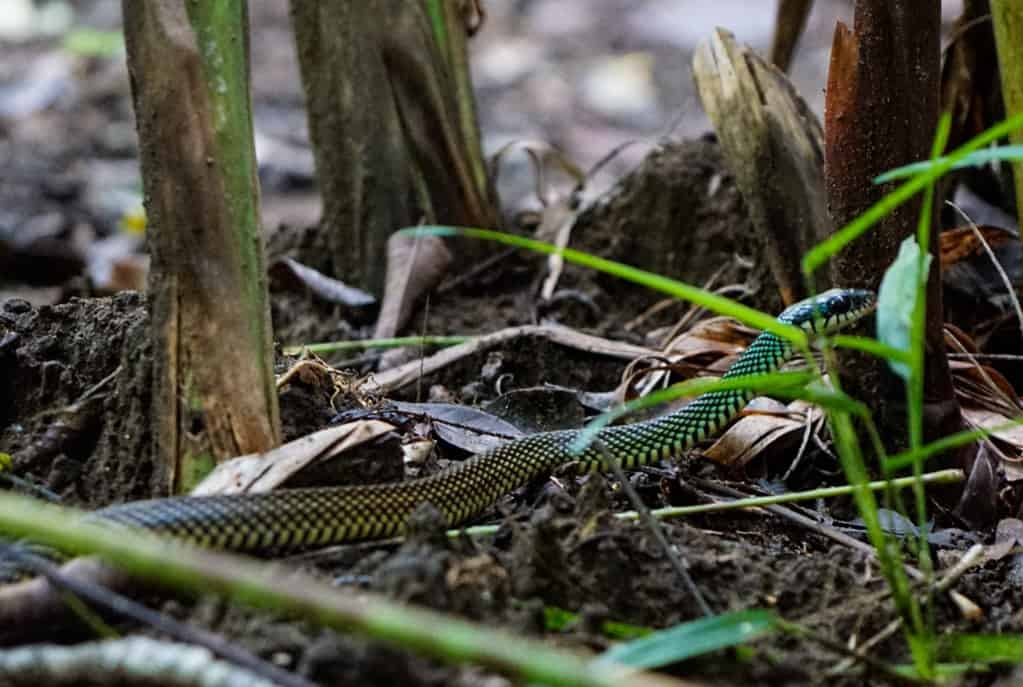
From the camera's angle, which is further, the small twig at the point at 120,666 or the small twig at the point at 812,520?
the small twig at the point at 812,520

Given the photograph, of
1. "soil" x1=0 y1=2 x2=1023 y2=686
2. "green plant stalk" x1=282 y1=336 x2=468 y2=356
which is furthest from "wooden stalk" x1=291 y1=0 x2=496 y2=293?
"green plant stalk" x1=282 y1=336 x2=468 y2=356

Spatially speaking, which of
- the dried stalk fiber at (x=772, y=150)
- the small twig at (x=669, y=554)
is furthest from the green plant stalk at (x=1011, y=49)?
the small twig at (x=669, y=554)

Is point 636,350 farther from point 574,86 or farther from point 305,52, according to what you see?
point 574,86

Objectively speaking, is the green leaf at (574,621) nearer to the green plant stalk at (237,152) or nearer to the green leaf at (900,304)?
the green leaf at (900,304)

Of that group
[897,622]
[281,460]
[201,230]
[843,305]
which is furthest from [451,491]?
[843,305]

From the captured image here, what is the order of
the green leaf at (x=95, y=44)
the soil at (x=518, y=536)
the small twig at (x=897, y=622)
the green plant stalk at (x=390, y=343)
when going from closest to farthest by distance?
the soil at (x=518, y=536)
the small twig at (x=897, y=622)
the green plant stalk at (x=390, y=343)
the green leaf at (x=95, y=44)

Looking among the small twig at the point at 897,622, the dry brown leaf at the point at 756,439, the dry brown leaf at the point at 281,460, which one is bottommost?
the small twig at the point at 897,622
